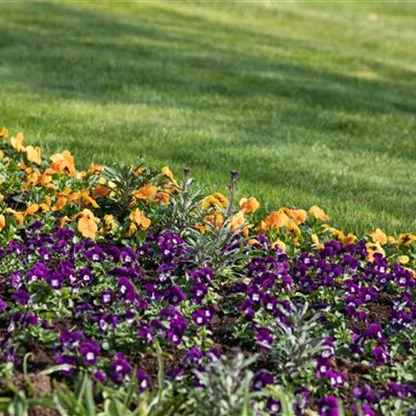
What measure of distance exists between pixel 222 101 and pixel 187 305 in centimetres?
597

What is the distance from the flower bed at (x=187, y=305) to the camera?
3.58 meters

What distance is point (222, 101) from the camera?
10.0 metres

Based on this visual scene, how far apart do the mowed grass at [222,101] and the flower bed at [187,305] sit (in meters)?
1.18

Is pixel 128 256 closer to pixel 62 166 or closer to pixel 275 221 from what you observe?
pixel 275 221

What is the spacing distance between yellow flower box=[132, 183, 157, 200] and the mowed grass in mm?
1173

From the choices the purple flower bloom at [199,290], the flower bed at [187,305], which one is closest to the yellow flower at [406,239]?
the flower bed at [187,305]

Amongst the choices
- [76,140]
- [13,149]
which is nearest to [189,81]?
[76,140]

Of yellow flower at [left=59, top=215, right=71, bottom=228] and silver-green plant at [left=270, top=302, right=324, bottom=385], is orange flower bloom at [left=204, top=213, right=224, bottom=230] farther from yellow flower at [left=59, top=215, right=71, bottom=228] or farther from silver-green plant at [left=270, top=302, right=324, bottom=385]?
silver-green plant at [left=270, top=302, right=324, bottom=385]

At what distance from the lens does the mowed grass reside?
7.28 meters

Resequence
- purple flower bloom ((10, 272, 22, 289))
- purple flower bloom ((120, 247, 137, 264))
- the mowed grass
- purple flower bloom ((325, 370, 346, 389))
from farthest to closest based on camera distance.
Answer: the mowed grass → purple flower bloom ((120, 247, 137, 264)) → purple flower bloom ((10, 272, 22, 289)) → purple flower bloom ((325, 370, 346, 389))

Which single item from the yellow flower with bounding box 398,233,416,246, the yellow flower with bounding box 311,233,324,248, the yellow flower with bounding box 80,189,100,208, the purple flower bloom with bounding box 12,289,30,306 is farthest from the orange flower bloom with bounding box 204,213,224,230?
the purple flower bloom with bounding box 12,289,30,306

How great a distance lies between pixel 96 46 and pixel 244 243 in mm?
8021

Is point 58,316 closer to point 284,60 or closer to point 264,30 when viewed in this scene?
point 284,60

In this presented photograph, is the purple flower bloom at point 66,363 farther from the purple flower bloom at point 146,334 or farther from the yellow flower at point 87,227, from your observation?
the yellow flower at point 87,227
